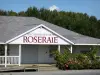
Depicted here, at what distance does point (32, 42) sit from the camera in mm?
31266

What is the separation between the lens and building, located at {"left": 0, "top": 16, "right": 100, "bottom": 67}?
3086 cm

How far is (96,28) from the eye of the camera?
186 feet

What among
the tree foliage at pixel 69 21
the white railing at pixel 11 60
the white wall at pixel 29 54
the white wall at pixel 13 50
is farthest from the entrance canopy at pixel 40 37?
the tree foliage at pixel 69 21

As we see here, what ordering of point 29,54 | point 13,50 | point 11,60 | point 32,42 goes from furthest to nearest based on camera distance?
point 29,54
point 13,50
point 32,42
point 11,60

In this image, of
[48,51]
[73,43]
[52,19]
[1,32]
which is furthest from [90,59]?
[52,19]

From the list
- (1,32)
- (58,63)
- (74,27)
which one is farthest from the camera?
(74,27)

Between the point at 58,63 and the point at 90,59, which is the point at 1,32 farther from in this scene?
the point at 90,59

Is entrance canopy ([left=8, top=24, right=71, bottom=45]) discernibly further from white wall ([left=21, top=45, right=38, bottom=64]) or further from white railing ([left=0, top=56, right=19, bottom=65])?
white wall ([left=21, top=45, right=38, bottom=64])

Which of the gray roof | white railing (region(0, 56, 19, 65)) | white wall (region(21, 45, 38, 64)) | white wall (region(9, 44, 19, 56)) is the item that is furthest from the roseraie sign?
white wall (region(21, 45, 38, 64))

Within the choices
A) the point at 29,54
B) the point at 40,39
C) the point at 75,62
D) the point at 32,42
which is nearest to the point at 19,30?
the point at 29,54

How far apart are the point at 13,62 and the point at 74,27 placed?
2594cm

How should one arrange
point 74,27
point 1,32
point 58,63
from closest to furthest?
point 58,63, point 1,32, point 74,27

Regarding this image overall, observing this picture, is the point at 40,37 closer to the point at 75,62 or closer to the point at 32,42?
the point at 32,42

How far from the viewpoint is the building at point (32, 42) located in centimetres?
3086
